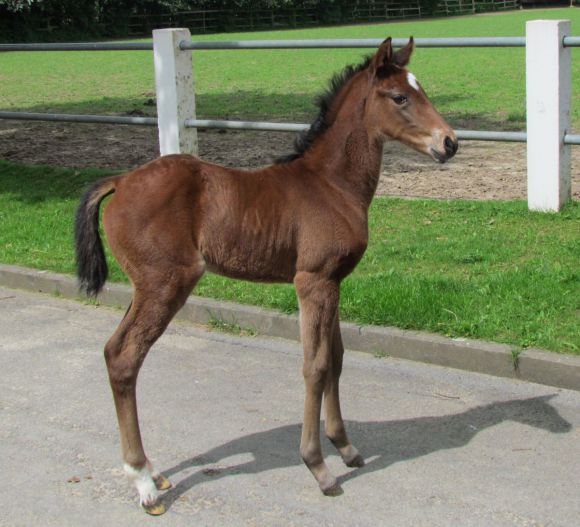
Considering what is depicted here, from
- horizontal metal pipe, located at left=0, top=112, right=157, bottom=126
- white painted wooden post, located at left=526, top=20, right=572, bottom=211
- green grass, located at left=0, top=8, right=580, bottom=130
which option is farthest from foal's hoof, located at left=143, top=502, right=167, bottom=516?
green grass, located at left=0, top=8, right=580, bottom=130

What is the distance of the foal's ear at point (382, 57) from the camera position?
14.9 ft

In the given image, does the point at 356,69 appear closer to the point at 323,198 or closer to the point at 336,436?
the point at 323,198

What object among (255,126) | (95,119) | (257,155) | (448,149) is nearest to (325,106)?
(448,149)

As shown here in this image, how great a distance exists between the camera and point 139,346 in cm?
443

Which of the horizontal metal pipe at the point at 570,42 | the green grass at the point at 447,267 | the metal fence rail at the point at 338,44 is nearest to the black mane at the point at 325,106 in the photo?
the green grass at the point at 447,267

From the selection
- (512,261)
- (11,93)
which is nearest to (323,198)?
(512,261)

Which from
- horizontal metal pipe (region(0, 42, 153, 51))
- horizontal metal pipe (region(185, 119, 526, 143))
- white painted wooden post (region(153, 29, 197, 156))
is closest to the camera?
horizontal metal pipe (region(185, 119, 526, 143))

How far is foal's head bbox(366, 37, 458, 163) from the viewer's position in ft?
15.1

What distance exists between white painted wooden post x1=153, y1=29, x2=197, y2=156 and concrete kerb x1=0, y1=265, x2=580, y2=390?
3.05 metres

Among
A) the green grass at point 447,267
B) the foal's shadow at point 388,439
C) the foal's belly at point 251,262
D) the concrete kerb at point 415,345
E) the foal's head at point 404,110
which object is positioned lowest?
the foal's shadow at point 388,439

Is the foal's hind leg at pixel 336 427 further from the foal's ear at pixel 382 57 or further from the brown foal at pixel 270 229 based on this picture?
the foal's ear at pixel 382 57

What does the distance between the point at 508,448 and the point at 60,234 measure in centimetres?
548

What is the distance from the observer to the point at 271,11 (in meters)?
58.5

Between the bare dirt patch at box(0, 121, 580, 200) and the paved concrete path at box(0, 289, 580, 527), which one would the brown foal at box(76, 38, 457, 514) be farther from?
the bare dirt patch at box(0, 121, 580, 200)
